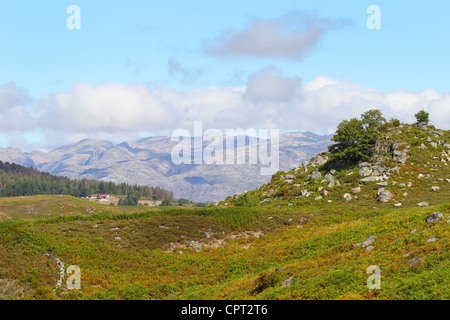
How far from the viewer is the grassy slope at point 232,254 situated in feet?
61.6

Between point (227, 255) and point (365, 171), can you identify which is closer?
point (227, 255)

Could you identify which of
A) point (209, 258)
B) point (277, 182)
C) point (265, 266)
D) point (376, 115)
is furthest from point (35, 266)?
point (376, 115)

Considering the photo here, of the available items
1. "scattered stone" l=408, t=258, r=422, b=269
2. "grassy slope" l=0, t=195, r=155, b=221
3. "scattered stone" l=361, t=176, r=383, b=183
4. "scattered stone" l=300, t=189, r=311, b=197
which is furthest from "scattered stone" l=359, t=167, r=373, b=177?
"grassy slope" l=0, t=195, r=155, b=221

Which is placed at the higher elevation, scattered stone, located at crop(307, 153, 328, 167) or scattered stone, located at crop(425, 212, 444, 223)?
scattered stone, located at crop(307, 153, 328, 167)

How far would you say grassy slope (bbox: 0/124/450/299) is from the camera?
61.6 feet

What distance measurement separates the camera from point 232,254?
110ft

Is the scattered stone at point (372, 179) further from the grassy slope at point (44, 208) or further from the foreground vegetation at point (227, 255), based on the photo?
the grassy slope at point (44, 208)

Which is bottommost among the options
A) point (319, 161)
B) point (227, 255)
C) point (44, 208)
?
point (44, 208)

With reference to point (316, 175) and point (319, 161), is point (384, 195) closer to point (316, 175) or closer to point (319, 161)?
point (316, 175)

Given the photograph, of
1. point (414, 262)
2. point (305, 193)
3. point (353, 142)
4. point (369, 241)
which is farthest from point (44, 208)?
point (414, 262)

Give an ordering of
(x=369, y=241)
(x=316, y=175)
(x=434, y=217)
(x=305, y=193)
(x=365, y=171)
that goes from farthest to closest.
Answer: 1. (x=316, y=175)
2. (x=365, y=171)
3. (x=305, y=193)
4. (x=434, y=217)
5. (x=369, y=241)

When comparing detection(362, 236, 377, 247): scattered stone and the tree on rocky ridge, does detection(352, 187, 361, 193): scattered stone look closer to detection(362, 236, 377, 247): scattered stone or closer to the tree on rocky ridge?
the tree on rocky ridge

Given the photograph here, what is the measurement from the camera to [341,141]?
68.1m

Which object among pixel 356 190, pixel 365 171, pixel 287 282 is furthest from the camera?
pixel 365 171
